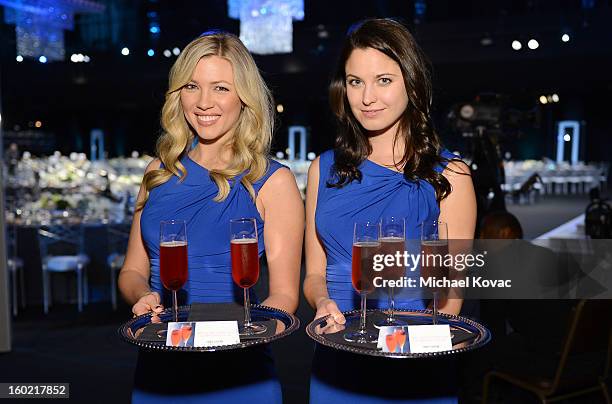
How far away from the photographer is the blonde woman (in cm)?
192

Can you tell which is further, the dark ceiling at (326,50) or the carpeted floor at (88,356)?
the dark ceiling at (326,50)

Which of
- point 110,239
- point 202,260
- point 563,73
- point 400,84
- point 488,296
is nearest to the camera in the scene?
point 400,84

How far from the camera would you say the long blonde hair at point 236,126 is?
1.98m

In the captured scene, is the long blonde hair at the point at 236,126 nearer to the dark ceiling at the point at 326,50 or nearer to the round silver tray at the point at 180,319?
the round silver tray at the point at 180,319

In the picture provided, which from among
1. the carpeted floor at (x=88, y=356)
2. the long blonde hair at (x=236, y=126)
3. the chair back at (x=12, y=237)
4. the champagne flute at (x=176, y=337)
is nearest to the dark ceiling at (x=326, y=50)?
the chair back at (x=12, y=237)

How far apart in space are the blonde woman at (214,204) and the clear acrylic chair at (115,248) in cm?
447

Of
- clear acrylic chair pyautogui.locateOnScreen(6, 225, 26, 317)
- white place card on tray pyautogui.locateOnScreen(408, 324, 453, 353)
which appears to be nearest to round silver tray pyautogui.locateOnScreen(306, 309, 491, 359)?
white place card on tray pyautogui.locateOnScreen(408, 324, 453, 353)

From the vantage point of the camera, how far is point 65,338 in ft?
18.2

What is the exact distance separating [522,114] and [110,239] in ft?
12.9

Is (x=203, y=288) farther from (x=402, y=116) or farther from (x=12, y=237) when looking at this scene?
(x=12, y=237)

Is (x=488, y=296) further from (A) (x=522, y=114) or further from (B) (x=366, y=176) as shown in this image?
(B) (x=366, y=176)

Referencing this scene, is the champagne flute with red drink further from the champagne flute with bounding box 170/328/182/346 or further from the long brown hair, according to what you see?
the long brown hair

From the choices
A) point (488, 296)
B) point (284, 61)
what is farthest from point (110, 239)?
point (284, 61)

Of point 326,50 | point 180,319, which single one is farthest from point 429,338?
point 326,50
